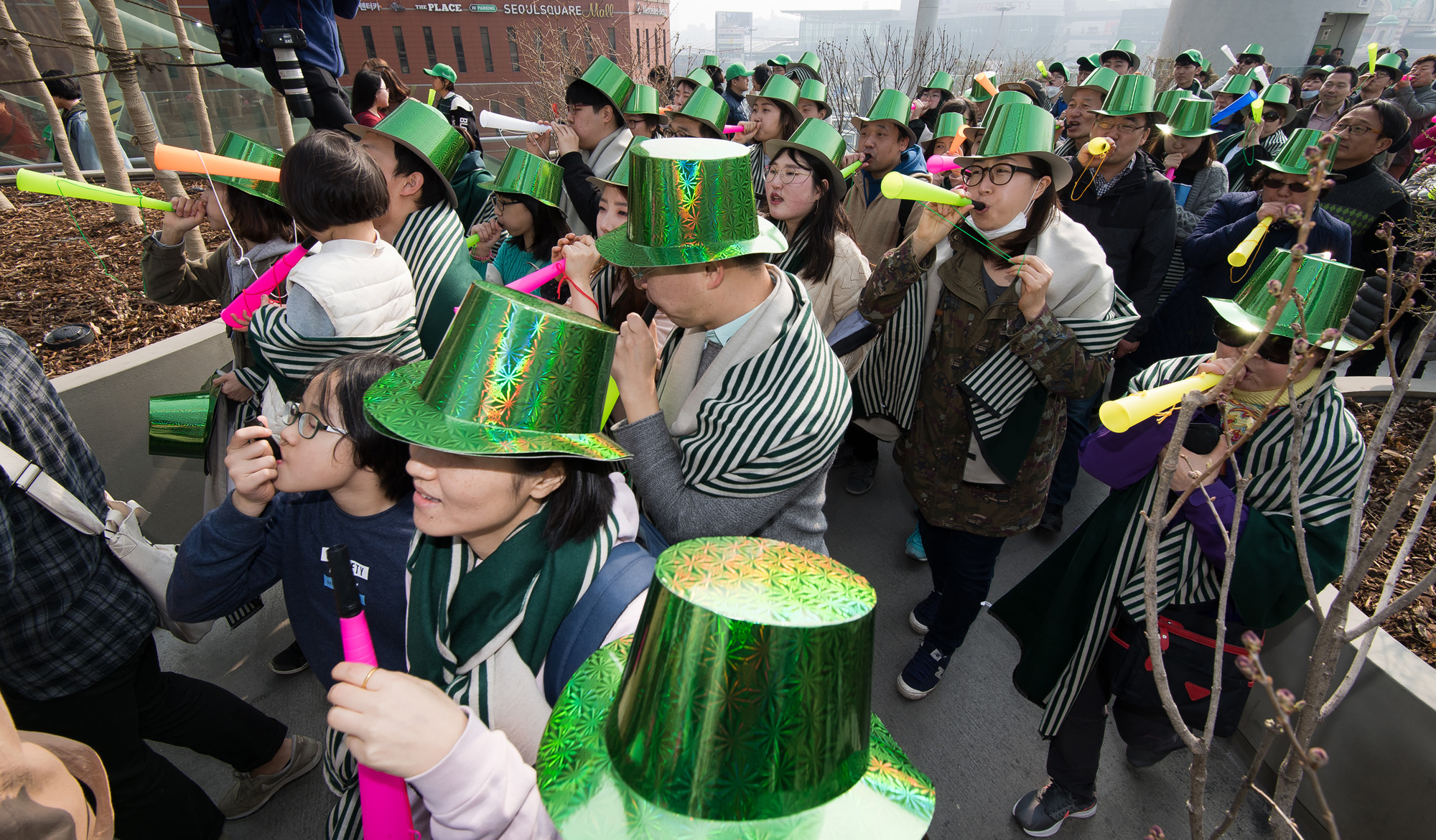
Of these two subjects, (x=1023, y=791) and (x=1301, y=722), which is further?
(x=1023, y=791)

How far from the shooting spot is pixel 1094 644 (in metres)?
2.18

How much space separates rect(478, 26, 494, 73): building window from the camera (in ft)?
124

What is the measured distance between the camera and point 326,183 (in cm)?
230

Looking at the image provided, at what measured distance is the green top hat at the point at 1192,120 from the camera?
473 centimetres

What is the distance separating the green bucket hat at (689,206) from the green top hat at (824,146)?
142 centimetres

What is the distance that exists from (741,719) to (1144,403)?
1.38 metres

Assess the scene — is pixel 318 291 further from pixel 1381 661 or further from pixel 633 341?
pixel 1381 661

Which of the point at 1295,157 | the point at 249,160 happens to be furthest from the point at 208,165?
the point at 1295,157

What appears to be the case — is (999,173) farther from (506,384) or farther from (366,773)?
(366,773)

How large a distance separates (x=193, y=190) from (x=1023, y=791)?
759 centimetres

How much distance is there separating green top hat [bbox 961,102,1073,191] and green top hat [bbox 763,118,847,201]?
698 mm

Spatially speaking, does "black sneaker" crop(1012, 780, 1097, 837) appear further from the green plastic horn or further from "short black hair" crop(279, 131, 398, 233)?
the green plastic horn

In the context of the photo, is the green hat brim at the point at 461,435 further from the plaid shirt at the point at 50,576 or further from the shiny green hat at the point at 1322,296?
the shiny green hat at the point at 1322,296

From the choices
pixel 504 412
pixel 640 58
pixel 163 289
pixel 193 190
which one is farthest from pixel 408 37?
pixel 504 412
